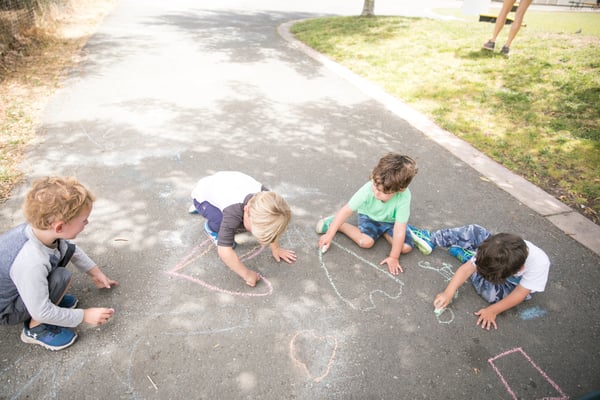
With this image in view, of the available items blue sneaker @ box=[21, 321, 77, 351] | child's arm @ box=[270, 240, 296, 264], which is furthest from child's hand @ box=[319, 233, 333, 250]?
blue sneaker @ box=[21, 321, 77, 351]

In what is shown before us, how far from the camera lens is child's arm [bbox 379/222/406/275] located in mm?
2830

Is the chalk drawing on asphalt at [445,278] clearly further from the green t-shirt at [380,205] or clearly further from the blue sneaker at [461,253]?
the green t-shirt at [380,205]

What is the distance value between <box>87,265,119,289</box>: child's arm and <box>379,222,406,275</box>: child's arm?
218cm

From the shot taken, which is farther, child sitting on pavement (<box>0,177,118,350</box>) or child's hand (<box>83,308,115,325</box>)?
child's hand (<box>83,308,115,325</box>)

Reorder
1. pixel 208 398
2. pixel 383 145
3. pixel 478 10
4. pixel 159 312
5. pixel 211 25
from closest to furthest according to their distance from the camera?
1. pixel 208 398
2. pixel 159 312
3. pixel 383 145
4. pixel 211 25
5. pixel 478 10

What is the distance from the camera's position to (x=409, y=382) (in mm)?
2129

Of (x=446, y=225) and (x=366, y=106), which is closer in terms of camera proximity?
(x=446, y=225)

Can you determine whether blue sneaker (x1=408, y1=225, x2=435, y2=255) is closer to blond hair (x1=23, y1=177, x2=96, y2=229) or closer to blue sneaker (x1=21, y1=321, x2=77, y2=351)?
blond hair (x1=23, y1=177, x2=96, y2=229)

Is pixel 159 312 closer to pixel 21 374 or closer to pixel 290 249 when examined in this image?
pixel 21 374

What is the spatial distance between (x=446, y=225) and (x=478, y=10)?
63.2 feet

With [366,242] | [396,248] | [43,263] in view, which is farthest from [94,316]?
[396,248]

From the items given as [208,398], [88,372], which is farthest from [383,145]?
[88,372]

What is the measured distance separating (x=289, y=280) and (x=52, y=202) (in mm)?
1668

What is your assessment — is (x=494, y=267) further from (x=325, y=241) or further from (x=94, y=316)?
(x=94, y=316)
